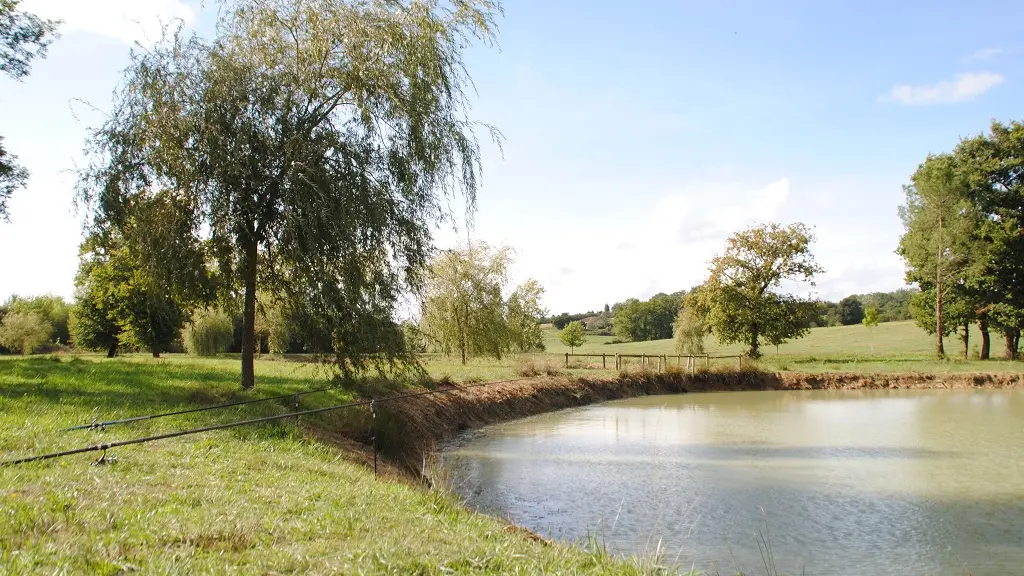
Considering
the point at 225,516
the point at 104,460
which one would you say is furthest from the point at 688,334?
the point at 225,516

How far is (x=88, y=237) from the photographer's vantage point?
464 inches

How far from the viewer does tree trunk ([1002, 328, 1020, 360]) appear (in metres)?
34.8

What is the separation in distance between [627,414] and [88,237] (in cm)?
1388

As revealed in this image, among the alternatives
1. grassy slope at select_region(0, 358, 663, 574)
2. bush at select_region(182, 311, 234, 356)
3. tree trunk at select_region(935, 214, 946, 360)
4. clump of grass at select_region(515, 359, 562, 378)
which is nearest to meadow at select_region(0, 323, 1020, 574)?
grassy slope at select_region(0, 358, 663, 574)

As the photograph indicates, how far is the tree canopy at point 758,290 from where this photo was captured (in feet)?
117

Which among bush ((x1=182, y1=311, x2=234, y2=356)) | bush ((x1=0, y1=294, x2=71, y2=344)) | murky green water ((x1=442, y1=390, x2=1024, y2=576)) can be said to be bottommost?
murky green water ((x1=442, y1=390, x2=1024, y2=576))

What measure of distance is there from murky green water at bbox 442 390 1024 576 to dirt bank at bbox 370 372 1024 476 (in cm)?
67

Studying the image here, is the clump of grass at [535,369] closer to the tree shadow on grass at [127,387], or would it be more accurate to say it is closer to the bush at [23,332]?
the tree shadow on grass at [127,387]

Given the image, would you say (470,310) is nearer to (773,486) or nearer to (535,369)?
(535,369)

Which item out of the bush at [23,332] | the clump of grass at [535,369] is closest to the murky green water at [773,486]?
the clump of grass at [535,369]

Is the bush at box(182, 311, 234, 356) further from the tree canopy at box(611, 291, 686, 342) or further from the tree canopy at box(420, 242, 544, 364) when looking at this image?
the tree canopy at box(611, 291, 686, 342)

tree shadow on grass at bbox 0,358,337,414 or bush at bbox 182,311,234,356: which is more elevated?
bush at bbox 182,311,234,356

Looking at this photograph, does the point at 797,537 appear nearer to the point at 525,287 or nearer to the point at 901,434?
the point at 901,434

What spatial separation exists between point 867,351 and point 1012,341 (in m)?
11.9
